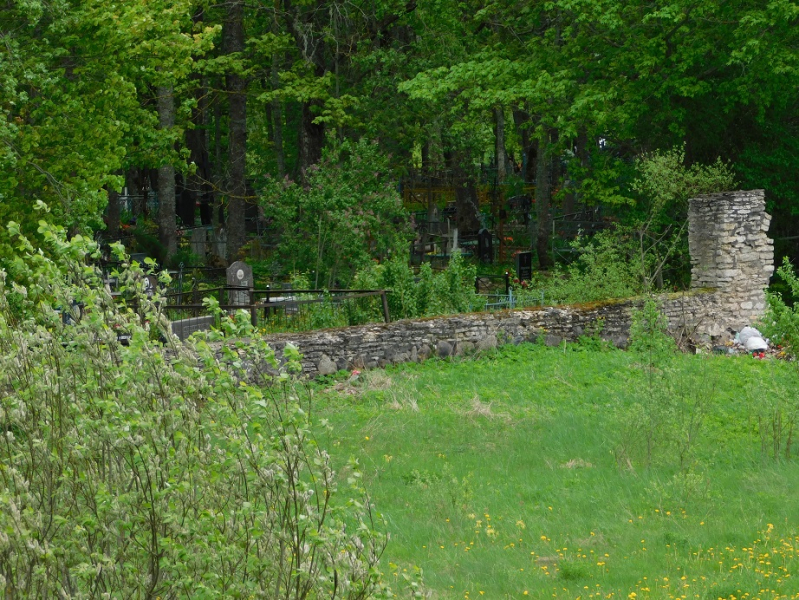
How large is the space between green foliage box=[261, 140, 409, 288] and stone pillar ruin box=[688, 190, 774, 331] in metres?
6.33

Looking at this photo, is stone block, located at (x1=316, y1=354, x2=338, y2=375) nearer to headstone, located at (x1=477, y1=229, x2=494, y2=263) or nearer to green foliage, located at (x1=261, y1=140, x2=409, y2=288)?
green foliage, located at (x1=261, y1=140, x2=409, y2=288)

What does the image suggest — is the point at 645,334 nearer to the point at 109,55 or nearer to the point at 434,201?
the point at 109,55

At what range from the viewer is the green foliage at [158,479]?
4.73 metres

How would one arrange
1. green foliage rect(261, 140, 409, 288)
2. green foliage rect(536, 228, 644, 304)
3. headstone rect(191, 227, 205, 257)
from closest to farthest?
green foliage rect(536, 228, 644, 304) → green foliage rect(261, 140, 409, 288) → headstone rect(191, 227, 205, 257)

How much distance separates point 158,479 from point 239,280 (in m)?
14.4

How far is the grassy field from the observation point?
852 centimetres

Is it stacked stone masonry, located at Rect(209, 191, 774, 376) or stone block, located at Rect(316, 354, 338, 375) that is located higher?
stacked stone masonry, located at Rect(209, 191, 774, 376)

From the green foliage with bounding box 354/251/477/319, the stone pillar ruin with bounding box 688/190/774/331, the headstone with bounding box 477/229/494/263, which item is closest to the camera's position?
the green foliage with bounding box 354/251/477/319

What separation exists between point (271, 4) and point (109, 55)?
12.3 m

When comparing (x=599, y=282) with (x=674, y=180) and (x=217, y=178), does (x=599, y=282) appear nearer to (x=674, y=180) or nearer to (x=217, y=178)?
(x=674, y=180)

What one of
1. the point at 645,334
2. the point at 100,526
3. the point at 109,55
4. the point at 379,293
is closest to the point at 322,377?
the point at 379,293

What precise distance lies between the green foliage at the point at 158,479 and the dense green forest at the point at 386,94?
39.7ft

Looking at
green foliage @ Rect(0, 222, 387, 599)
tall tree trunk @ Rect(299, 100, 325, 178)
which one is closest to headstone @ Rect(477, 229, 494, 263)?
tall tree trunk @ Rect(299, 100, 325, 178)

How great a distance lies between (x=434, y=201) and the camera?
39625 millimetres
